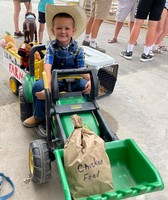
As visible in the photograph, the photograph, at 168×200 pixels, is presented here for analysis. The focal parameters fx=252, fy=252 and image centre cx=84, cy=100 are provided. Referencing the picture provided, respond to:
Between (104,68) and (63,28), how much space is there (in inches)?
34.6

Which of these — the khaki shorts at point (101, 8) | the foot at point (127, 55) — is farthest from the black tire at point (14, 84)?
the foot at point (127, 55)

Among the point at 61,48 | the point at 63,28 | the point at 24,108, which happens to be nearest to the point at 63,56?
the point at 61,48

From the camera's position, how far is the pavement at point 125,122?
159 cm

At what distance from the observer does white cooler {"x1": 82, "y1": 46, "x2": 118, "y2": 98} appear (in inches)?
98.8

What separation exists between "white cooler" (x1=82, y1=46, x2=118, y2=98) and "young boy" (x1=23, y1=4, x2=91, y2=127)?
1.84ft

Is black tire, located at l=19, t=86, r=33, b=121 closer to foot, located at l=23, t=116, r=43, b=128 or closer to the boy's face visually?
foot, located at l=23, t=116, r=43, b=128

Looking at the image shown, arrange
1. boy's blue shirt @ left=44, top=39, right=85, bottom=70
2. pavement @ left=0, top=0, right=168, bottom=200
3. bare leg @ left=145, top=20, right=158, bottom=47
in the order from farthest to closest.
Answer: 1. bare leg @ left=145, top=20, right=158, bottom=47
2. boy's blue shirt @ left=44, top=39, right=85, bottom=70
3. pavement @ left=0, top=0, right=168, bottom=200

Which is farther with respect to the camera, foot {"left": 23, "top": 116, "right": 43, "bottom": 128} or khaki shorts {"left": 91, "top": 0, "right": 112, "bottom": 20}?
khaki shorts {"left": 91, "top": 0, "right": 112, "bottom": 20}

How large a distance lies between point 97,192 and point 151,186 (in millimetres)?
253

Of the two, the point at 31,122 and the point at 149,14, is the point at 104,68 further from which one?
the point at 149,14

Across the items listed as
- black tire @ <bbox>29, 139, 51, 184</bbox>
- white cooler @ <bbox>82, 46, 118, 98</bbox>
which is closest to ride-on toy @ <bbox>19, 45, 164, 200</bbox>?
black tire @ <bbox>29, 139, 51, 184</bbox>

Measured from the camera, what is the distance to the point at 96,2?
11.9 feet

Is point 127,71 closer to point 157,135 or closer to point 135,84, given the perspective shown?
point 135,84

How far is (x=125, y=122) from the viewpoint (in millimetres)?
2320
